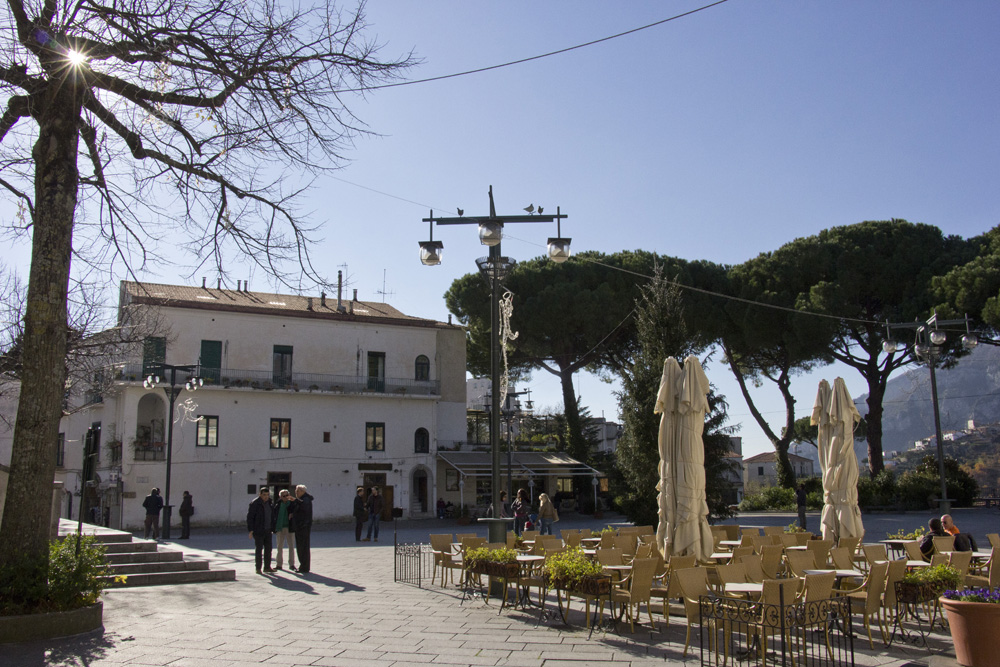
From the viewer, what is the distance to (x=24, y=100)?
8.55 m

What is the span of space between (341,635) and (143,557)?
20.3 ft

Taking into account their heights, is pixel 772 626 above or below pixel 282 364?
below

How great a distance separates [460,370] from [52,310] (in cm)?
3055

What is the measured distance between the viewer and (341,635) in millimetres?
8062

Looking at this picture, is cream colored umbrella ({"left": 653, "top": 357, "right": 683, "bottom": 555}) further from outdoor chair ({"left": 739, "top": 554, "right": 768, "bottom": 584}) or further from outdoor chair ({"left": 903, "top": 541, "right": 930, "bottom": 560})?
outdoor chair ({"left": 903, "top": 541, "right": 930, "bottom": 560})

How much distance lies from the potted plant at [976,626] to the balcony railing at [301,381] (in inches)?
1179

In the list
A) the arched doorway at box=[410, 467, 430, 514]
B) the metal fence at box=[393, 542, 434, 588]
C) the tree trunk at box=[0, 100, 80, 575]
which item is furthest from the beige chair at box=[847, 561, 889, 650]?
the arched doorway at box=[410, 467, 430, 514]

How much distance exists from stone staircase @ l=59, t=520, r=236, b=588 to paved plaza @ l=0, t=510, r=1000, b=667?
1.21ft

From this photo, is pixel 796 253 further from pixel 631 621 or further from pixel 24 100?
pixel 24 100

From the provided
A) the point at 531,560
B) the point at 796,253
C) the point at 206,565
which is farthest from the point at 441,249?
the point at 796,253

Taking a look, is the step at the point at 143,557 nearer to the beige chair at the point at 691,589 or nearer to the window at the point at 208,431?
the beige chair at the point at 691,589

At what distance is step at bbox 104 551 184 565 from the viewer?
12367mm

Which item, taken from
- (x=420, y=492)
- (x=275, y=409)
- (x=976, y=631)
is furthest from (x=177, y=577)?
(x=420, y=492)

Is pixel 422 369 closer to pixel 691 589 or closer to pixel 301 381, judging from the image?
pixel 301 381
